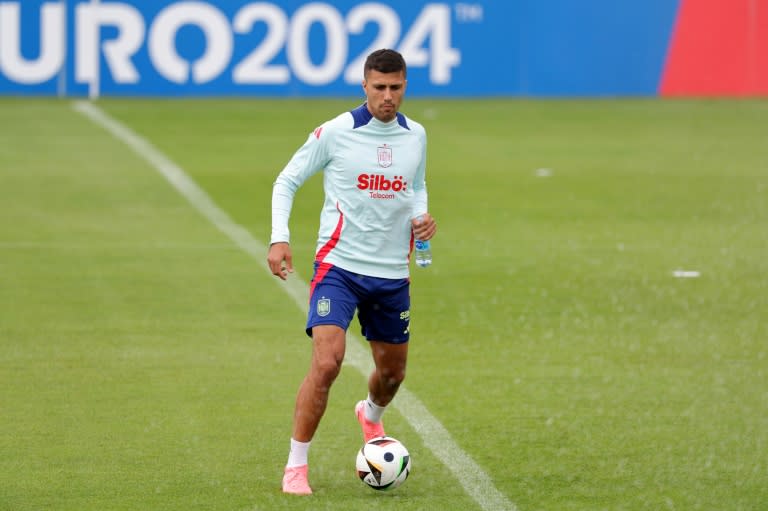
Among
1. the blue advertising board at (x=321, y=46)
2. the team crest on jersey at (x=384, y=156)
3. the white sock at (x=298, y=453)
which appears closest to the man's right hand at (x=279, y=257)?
the team crest on jersey at (x=384, y=156)

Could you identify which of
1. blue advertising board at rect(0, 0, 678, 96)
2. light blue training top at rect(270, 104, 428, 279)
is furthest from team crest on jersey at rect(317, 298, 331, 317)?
blue advertising board at rect(0, 0, 678, 96)

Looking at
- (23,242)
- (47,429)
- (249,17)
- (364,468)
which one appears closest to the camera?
(364,468)

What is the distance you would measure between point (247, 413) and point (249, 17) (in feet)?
65.0

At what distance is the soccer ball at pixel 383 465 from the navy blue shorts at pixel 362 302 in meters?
0.57

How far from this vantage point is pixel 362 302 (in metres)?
7.63

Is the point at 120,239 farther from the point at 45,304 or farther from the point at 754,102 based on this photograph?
the point at 754,102

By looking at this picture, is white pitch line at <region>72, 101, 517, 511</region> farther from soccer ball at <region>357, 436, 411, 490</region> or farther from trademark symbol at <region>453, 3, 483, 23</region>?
trademark symbol at <region>453, 3, 483, 23</region>

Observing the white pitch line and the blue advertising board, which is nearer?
the white pitch line

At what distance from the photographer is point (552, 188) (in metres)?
19.2

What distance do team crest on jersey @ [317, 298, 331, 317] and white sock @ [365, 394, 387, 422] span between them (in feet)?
2.86

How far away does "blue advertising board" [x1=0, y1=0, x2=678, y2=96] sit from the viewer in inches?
1087

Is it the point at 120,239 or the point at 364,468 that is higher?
the point at 364,468

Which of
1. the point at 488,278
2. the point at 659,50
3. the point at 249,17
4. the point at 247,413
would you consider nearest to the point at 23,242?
the point at 488,278

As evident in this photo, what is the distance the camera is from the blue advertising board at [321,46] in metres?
27.6
